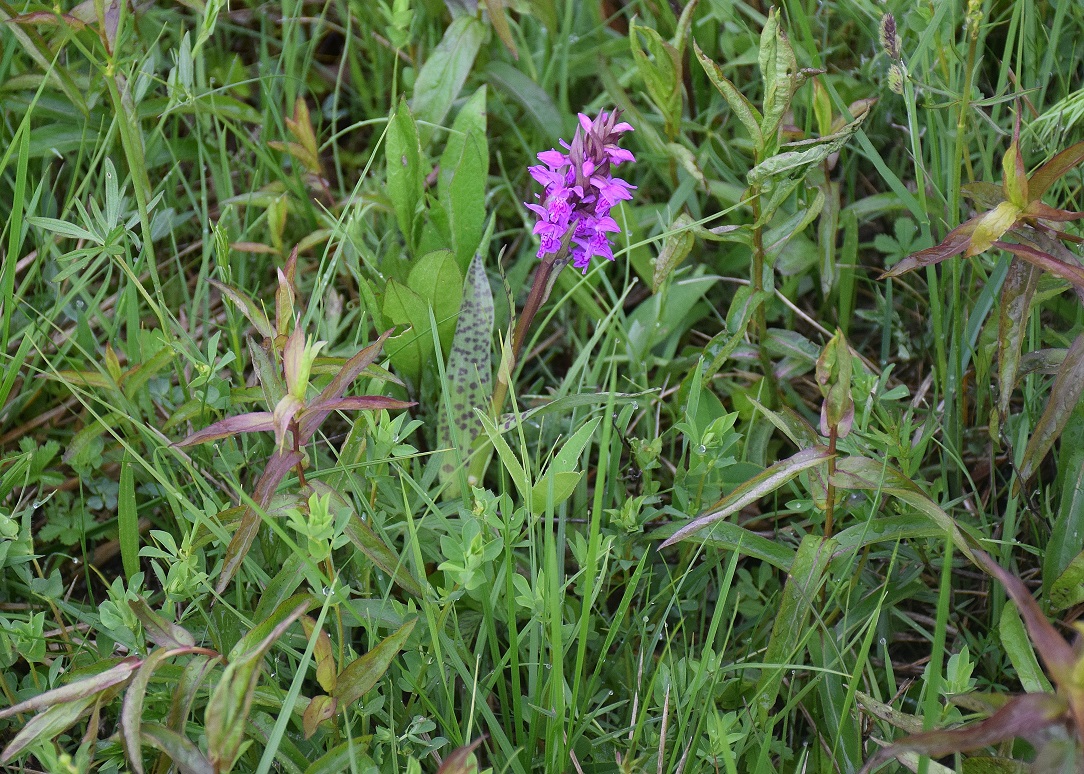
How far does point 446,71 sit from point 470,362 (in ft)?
3.11

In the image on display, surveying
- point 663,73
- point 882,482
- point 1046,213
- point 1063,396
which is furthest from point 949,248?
point 663,73

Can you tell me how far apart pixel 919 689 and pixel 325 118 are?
241 cm

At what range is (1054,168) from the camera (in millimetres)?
1564

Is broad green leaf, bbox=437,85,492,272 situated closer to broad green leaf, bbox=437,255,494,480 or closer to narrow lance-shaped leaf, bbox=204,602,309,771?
broad green leaf, bbox=437,255,494,480

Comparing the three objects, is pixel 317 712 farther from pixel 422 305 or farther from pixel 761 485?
pixel 422 305

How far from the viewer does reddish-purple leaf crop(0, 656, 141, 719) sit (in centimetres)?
128

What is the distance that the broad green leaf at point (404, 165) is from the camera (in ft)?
7.18

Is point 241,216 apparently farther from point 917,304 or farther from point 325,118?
point 917,304

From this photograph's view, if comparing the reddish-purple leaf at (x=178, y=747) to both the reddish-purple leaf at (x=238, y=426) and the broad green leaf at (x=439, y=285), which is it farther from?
the broad green leaf at (x=439, y=285)

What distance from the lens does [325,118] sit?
3.02 metres

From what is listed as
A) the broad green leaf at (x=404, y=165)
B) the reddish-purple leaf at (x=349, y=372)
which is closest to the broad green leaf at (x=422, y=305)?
the broad green leaf at (x=404, y=165)

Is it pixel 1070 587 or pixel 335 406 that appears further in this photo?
pixel 1070 587

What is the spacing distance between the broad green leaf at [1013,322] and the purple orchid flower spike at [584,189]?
0.75 metres

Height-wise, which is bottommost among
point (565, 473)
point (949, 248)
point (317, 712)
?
point (317, 712)
